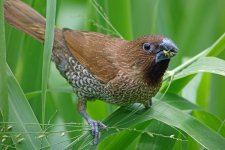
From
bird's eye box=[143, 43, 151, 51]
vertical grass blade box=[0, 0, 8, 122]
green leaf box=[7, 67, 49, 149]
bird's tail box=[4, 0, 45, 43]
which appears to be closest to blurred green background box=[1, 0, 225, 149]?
bird's tail box=[4, 0, 45, 43]

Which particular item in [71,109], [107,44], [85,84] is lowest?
[71,109]

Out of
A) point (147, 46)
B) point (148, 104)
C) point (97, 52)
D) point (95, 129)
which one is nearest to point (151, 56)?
point (147, 46)

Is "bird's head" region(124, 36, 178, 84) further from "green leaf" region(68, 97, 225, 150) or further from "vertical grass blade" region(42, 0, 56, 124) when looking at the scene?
"vertical grass blade" region(42, 0, 56, 124)

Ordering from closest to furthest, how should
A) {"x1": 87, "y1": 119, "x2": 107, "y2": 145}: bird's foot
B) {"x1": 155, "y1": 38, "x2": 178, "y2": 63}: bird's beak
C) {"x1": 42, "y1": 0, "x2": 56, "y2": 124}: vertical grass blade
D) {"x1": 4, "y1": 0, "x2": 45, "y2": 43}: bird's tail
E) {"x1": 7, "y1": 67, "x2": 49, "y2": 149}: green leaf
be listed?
{"x1": 42, "y1": 0, "x2": 56, "y2": 124}: vertical grass blade → {"x1": 7, "y1": 67, "x2": 49, "y2": 149}: green leaf → {"x1": 87, "y1": 119, "x2": 107, "y2": 145}: bird's foot → {"x1": 155, "y1": 38, "x2": 178, "y2": 63}: bird's beak → {"x1": 4, "y1": 0, "x2": 45, "y2": 43}: bird's tail

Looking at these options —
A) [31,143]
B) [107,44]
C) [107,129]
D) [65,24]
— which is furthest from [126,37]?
[31,143]

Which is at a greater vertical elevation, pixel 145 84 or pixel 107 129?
pixel 145 84

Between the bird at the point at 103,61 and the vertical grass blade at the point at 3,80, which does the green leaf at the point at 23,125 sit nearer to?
the vertical grass blade at the point at 3,80

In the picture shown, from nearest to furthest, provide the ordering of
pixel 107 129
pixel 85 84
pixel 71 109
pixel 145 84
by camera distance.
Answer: pixel 107 129 < pixel 145 84 < pixel 85 84 < pixel 71 109

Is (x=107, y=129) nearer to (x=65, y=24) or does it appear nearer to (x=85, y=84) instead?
(x=85, y=84)
